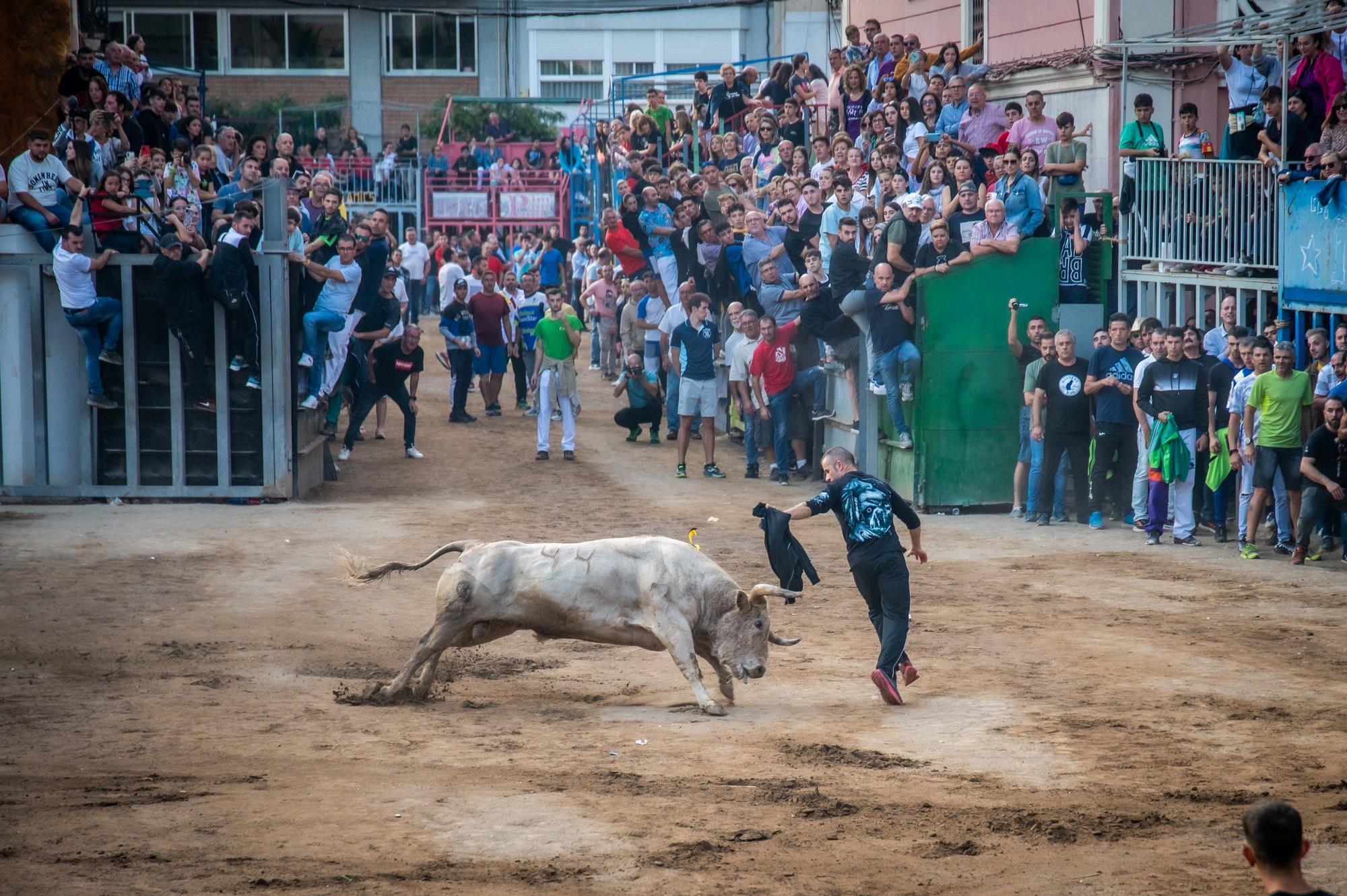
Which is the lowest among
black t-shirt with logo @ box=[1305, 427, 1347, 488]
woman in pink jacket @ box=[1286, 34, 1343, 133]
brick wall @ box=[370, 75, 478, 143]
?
black t-shirt with logo @ box=[1305, 427, 1347, 488]

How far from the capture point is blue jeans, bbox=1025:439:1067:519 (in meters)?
16.2

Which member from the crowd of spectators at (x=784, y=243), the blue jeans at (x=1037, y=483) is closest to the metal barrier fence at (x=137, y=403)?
the crowd of spectators at (x=784, y=243)

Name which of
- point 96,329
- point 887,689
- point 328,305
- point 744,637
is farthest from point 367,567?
point 328,305

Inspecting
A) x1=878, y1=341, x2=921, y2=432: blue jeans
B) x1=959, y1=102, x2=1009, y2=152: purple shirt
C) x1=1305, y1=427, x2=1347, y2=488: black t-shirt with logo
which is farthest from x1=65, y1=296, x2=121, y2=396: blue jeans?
x1=1305, y1=427, x2=1347, y2=488: black t-shirt with logo

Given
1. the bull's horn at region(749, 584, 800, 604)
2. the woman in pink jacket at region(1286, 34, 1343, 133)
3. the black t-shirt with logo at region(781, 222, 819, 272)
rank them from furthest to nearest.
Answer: the black t-shirt with logo at region(781, 222, 819, 272), the woman in pink jacket at region(1286, 34, 1343, 133), the bull's horn at region(749, 584, 800, 604)

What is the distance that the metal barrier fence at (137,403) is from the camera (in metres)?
16.3

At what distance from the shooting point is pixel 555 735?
8.68 metres

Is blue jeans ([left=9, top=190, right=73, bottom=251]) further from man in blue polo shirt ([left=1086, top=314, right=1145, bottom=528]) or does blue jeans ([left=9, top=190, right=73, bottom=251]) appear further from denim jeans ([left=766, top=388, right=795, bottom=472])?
man in blue polo shirt ([left=1086, top=314, right=1145, bottom=528])

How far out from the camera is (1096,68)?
62.3 feet

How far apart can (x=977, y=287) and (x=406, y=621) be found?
7.96 metres

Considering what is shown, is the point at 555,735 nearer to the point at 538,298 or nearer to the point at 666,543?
the point at 666,543

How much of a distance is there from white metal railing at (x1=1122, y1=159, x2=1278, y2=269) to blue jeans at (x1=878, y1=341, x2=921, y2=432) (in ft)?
8.90

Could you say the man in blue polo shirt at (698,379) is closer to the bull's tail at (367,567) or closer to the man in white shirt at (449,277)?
the man in white shirt at (449,277)

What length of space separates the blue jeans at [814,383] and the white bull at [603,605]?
9464mm
